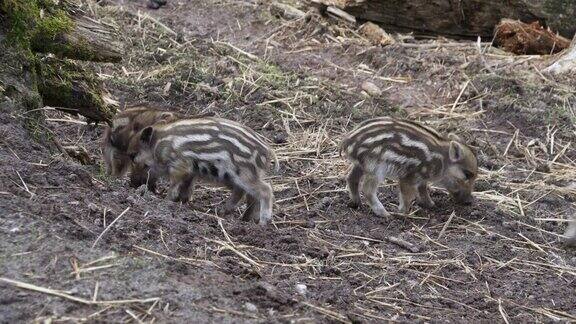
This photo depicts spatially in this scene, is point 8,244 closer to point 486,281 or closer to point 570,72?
→ point 486,281

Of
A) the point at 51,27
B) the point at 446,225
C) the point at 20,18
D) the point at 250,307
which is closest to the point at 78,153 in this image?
the point at 51,27

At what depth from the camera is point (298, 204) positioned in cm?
738

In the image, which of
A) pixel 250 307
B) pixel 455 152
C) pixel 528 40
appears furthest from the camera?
pixel 528 40

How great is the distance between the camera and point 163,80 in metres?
9.46

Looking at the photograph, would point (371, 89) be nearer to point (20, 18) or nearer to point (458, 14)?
A: point (458, 14)

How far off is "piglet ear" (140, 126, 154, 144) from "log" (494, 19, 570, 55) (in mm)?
5458

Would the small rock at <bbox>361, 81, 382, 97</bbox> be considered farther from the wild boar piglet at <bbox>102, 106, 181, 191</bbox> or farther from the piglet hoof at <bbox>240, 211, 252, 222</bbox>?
the piglet hoof at <bbox>240, 211, 252, 222</bbox>

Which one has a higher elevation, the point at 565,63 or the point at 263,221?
the point at 263,221

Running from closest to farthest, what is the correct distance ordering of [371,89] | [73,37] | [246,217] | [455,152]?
[73,37], [246,217], [455,152], [371,89]

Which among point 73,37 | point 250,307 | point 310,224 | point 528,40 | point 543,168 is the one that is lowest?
point 543,168

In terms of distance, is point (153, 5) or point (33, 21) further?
point (153, 5)

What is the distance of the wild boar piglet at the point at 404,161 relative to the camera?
7.29 meters

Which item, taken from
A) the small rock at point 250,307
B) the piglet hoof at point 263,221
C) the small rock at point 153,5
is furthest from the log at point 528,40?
the small rock at point 250,307

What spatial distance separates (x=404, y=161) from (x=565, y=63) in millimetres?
3742
